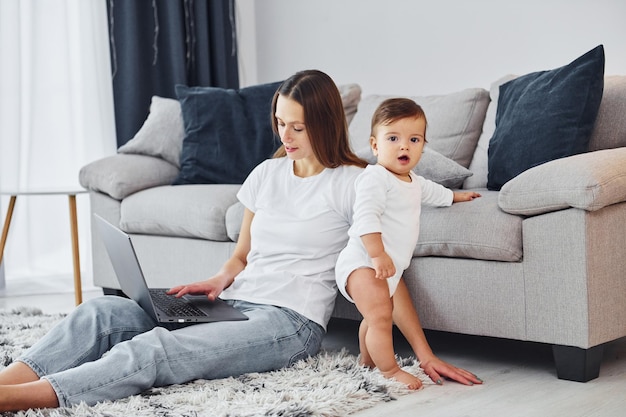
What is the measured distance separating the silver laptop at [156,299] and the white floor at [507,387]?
1.48 feet

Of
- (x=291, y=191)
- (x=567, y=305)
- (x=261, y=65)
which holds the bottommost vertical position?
(x=567, y=305)

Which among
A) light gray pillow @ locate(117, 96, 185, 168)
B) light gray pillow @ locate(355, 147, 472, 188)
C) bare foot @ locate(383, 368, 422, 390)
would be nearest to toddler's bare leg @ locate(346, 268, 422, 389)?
bare foot @ locate(383, 368, 422, 390)

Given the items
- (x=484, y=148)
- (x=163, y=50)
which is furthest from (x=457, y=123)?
(x=163, y=50)

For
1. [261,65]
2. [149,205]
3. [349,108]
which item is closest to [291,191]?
[149,205]

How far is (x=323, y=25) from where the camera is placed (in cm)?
439

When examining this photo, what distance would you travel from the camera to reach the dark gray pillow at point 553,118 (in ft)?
8.15

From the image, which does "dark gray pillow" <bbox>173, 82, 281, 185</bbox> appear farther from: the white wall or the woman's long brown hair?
the woman's long brown hair

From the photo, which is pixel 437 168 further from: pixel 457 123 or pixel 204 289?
pixel 204 289

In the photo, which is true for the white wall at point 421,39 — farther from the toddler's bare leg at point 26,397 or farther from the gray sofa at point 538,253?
the toddler's bare leg at point 26,397

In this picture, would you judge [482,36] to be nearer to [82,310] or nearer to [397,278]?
[397,278]

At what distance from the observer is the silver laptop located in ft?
6.60

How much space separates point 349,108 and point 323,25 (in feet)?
3.40

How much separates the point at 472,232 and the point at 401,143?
31cm

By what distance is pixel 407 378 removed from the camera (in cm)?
201
